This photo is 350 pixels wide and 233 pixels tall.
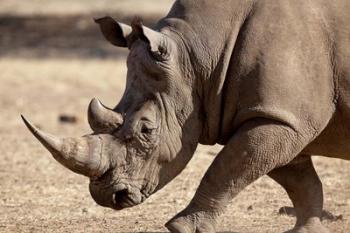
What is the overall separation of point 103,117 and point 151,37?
0.55 metres

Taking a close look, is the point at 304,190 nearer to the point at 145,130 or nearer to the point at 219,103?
the point at 219,103

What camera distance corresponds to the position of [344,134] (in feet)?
22.7

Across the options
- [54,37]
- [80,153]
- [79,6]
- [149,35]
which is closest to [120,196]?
[80,153]

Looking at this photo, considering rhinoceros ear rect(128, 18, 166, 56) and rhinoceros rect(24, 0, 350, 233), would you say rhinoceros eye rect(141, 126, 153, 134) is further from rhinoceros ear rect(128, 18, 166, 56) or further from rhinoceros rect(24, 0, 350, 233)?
rhinoceros ear rect(128, 18, 166, 56)

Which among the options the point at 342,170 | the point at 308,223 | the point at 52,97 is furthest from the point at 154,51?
the point at 52,97

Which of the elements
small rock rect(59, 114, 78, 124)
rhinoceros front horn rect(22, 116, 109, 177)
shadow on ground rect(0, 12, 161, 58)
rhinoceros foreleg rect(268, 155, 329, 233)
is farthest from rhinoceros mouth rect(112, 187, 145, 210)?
shadow on ground rect(0, 12, 161, 58)

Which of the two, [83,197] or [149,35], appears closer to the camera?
[149,35]

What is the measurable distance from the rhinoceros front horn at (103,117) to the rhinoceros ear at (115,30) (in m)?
0.47

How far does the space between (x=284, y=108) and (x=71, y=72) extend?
452 inches

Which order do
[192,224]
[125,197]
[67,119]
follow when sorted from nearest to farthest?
[192,224] < [125,197] < [67,119]

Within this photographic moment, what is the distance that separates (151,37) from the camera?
6703 mm

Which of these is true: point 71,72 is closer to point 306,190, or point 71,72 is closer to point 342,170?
point 342,170

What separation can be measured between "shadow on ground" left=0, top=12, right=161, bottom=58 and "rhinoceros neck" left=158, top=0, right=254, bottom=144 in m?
12.8

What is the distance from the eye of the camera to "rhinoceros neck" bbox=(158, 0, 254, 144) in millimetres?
6812
